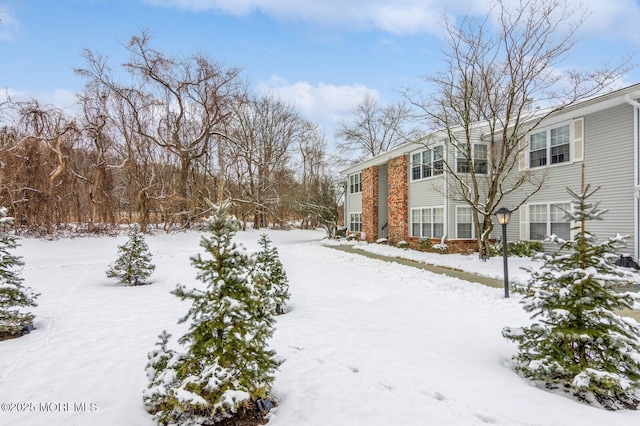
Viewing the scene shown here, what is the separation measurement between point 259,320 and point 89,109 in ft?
70.2

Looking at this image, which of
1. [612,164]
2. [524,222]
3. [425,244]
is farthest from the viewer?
[425,244]

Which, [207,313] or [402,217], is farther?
[402,217]

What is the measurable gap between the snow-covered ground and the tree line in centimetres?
826

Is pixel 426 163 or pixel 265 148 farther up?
pixel 265 148

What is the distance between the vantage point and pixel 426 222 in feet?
51.6

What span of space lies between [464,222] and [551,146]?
4.21 m

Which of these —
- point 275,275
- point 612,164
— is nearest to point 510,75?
point 612,164

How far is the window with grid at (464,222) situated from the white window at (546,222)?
7.31 ft

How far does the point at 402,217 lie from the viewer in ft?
56.7

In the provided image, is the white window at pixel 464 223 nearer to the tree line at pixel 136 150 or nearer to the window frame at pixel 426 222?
the window frame at pixel 426 222

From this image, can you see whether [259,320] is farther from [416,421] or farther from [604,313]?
[604,313]

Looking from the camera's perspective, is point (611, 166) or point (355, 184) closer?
point (611, 166)

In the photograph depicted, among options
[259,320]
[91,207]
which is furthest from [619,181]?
[91,207]

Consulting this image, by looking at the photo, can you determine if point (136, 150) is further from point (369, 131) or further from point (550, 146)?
point (550, 146)
